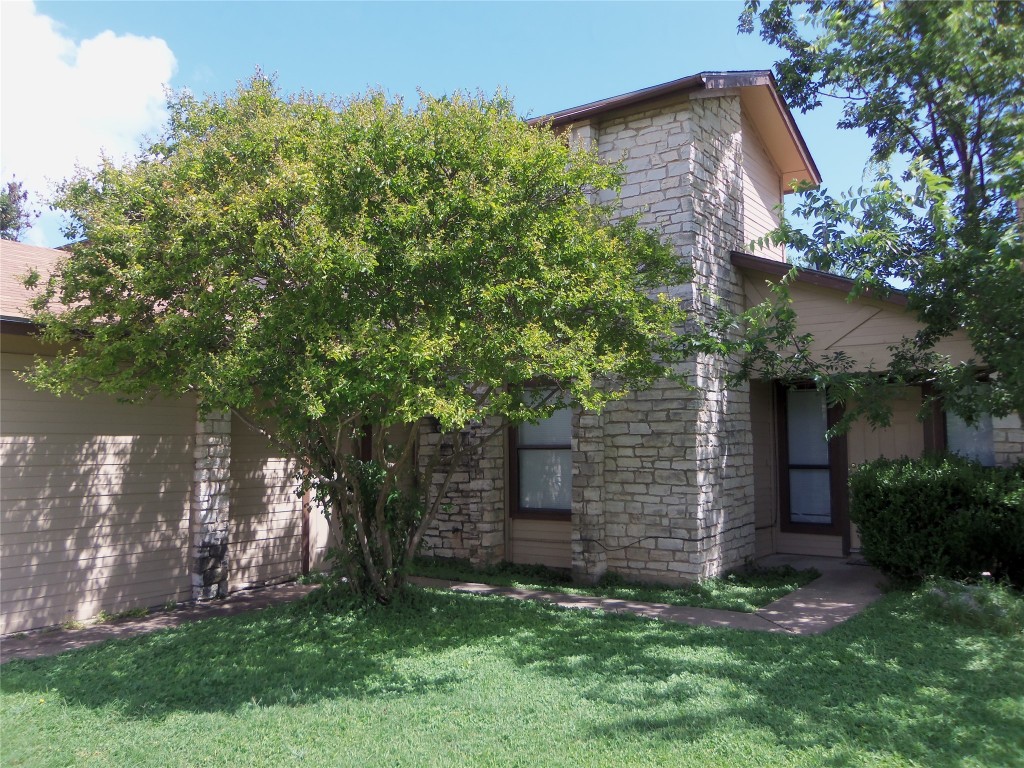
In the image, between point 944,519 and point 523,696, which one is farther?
point 944,519

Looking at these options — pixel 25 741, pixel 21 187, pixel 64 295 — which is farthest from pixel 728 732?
pixel 21 187

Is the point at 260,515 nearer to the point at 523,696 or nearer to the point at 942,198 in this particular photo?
the point at 523,696

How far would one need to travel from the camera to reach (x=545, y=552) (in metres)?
11.2

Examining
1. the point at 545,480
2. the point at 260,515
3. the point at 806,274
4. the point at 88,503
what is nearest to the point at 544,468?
the point at 545,480

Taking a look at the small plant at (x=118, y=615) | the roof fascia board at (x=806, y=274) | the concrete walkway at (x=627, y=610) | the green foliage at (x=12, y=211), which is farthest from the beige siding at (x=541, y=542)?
the green foliage at (x=12, y=211)

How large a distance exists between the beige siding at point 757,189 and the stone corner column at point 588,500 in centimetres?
394

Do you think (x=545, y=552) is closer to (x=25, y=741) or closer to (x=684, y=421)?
(x=684, y=421)

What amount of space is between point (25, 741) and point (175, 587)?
14.0 feet

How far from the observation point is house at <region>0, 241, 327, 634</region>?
782 centimetres

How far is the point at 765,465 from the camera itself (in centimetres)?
1189

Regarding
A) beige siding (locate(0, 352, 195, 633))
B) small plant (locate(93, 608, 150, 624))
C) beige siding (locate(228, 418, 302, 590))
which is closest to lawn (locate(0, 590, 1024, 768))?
small plant (locate(93, 608, 150, 624))

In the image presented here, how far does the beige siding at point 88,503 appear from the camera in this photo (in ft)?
25.6

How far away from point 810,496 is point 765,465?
2.63 ft

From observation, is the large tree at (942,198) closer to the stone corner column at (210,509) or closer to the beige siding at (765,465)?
the beige siding at (765,465)
